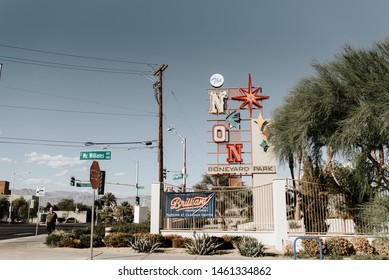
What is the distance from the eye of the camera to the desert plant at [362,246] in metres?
12.6

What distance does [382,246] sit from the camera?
12.2 meters

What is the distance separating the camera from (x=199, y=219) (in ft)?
53.6

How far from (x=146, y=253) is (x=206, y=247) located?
2319 millimetres

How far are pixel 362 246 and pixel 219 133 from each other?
19274 mm

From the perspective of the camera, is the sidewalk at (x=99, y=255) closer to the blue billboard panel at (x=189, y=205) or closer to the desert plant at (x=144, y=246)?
the desert plant at (x=144, y=246)

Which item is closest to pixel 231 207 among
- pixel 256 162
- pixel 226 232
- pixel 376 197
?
pixel 226 232

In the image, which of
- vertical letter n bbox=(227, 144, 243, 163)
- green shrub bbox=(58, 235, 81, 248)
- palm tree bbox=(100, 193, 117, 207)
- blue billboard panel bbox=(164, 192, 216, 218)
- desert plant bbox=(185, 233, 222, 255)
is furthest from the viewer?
palm tree bbox=(100, 193, 117, 207)

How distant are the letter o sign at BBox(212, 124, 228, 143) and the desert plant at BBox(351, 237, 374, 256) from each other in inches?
735

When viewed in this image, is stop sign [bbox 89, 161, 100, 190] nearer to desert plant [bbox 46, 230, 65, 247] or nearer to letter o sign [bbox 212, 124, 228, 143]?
desert plant [bbox 46, 230, 65, 247]

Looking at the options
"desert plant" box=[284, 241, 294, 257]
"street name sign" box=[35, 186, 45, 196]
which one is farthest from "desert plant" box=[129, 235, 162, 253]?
"street name sign" box=[35, 186, 45, 196]

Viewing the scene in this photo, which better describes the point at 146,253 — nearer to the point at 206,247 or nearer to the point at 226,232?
the point at 206,247

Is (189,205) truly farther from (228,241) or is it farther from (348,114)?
(348,114)

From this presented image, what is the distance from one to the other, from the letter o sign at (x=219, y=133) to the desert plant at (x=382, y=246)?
19143mm

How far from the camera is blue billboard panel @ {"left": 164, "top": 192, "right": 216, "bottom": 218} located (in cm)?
1619
